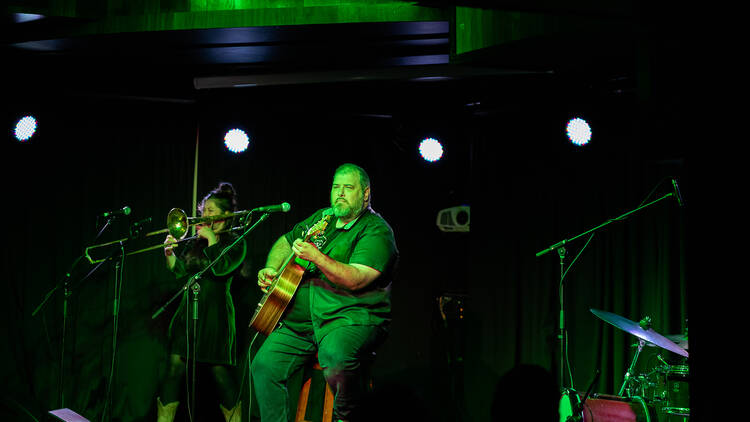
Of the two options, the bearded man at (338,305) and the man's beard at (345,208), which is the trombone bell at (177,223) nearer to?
the bearded man at (338,305)

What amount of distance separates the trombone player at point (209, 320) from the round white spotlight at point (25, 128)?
73.6 inches

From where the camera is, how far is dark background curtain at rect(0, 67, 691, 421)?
18.7 ft

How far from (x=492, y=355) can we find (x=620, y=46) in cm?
305

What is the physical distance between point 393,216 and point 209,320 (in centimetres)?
216

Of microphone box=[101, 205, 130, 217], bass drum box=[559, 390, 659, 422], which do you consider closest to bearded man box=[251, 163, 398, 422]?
microphone box=[101, 205, 130, 217]

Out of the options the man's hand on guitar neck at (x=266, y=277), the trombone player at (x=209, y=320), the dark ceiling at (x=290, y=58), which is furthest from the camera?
the trombone player at (x=209, y=320)

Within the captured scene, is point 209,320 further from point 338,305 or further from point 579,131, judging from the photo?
point 579,131

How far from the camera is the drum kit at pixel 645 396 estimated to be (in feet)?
13.5

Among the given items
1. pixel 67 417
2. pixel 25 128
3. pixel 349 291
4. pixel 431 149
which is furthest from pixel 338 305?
pixel 25 128

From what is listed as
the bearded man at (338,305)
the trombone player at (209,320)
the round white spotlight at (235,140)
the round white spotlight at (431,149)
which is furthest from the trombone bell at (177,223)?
the round white spotlight at (431,149)

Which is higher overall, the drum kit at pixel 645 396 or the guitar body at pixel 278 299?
the guitar body at pixel 278 299

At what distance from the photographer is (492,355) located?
6.22 metres

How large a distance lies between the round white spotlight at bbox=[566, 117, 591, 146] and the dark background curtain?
0.10m

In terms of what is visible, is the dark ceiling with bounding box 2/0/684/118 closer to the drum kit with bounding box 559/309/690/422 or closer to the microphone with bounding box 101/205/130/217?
the microphone with bounding box 101/205/130/217
